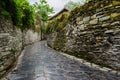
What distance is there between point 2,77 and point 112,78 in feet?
9.86

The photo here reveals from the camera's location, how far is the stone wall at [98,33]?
4824 mm

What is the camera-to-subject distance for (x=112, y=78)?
414 centimetres

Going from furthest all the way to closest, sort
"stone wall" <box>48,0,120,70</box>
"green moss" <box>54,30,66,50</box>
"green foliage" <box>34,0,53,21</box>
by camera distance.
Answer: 1. "green foliage" <box>34,0,53,21</box>
2. "green moss" <box>54,30,66,50</box>
3. "stone wall" <box>48,0,120,70</box>

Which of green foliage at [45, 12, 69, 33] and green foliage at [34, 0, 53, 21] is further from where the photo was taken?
green foliage at [34, 0, 53, 21]

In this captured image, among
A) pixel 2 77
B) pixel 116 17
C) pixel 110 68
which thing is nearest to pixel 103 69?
pixel 110 68

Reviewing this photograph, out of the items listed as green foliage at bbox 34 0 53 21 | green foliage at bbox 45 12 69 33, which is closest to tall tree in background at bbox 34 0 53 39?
green foliage at bbox 34 0 53 21

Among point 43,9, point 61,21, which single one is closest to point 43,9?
point 43,9

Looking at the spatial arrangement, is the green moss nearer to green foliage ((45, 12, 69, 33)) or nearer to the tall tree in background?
green foliage ((45, 12, 69, 33))

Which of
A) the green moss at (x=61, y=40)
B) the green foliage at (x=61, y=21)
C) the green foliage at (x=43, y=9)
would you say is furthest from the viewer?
the green foliage at (x=43, y=9)

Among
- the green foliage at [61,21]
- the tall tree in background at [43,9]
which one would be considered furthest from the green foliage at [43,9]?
the green foliage at [61,21]

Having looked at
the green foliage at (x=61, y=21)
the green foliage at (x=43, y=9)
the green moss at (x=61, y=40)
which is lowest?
the green moss at (x=61, y=40)

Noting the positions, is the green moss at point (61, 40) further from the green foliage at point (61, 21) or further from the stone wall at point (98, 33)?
the stone wall at point (98, 33)

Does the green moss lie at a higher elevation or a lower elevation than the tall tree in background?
lower

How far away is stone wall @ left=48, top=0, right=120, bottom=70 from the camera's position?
15.8ft
